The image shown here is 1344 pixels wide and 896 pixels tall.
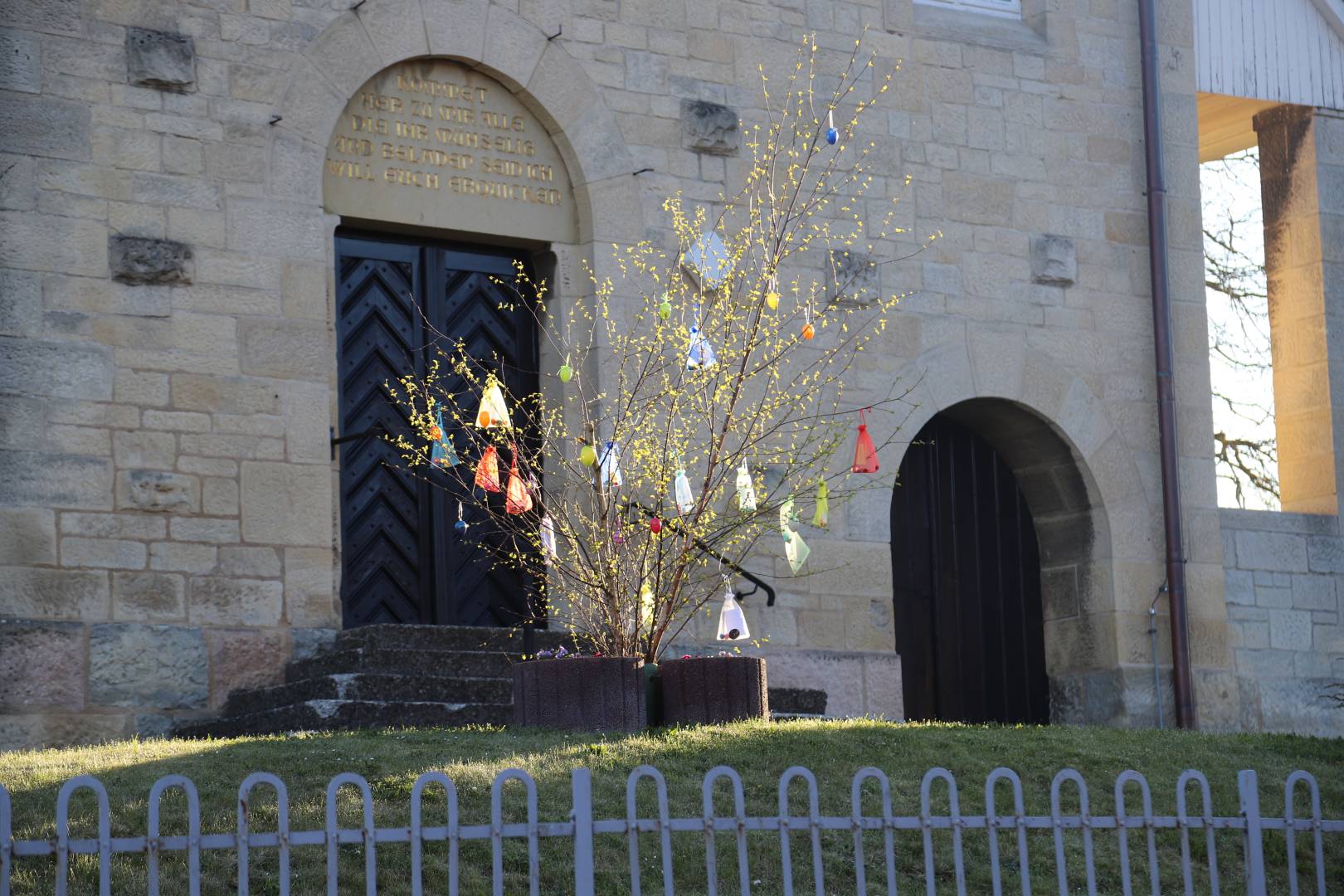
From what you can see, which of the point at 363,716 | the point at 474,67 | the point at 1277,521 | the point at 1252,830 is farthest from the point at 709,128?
the point at 1252,830

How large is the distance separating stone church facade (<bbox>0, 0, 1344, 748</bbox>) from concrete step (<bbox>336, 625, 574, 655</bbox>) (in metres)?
0.35

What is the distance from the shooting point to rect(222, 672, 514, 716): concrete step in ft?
30.9

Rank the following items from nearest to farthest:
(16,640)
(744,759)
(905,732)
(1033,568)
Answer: (744,759)
(905,732)
(16,640)
(1033,568)

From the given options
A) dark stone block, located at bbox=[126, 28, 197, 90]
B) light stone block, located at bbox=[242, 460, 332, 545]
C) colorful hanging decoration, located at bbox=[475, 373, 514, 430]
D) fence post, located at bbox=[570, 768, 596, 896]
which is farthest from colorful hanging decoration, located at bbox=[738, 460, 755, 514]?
fence post, located at bbox=[570, 768, 596, 896]

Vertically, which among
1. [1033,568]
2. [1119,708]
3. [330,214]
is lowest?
[1119,708]

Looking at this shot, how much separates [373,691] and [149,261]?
7.98 ft

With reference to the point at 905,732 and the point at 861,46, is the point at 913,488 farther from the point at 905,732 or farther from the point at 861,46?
the point at 905,732

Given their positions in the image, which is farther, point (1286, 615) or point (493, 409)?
point (1286, 615)

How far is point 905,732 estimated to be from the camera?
8.87m

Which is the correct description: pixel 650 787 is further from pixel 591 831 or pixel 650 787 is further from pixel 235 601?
pixel 235 601

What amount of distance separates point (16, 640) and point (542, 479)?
121 inches

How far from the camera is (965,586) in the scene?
13.5 m

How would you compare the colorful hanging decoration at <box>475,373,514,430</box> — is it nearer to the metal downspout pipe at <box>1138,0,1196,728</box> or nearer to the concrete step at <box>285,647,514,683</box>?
the concrete step at <box>285,647,514,683</box>

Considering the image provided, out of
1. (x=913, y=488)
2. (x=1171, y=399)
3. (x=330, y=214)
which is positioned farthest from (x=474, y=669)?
(x=1171, y=399)
